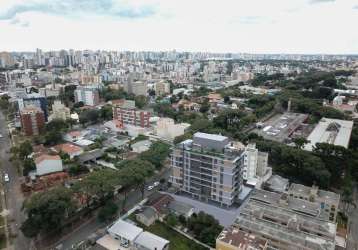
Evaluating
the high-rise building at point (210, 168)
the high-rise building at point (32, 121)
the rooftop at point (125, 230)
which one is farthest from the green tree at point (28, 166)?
the high-rise building at point (210, 168)

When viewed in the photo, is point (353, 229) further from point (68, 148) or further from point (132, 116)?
point (132, 116)

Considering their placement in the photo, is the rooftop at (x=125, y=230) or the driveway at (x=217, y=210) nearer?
the rooftop at (x=125, y=230)

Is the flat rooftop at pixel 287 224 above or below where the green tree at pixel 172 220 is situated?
above

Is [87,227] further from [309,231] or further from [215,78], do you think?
[215,78]

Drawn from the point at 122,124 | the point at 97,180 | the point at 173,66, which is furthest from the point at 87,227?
the point at 173,66

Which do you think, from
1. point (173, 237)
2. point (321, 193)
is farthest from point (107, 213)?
point (321, 193)

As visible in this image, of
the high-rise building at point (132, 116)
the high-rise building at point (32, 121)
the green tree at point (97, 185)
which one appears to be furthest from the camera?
the high-rise building at point (132, 116)

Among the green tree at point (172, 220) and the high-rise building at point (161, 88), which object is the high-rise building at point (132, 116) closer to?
the green tree at point (172, 220)
